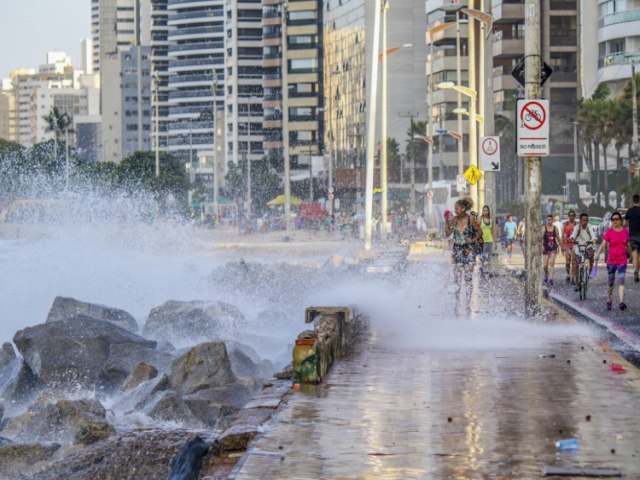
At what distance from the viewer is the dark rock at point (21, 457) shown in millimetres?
11609

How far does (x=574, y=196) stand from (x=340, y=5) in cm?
7353

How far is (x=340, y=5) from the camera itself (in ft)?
538

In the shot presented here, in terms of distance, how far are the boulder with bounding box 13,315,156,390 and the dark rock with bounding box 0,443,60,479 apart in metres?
6.84

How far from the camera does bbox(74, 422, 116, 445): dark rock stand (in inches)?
498

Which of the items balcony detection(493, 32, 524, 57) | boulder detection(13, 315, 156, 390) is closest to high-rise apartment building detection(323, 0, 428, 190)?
balcony detection(493, 32, 524, 57)

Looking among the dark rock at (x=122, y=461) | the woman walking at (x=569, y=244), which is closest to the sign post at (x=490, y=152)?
the woman walking at (x=569, y=244)

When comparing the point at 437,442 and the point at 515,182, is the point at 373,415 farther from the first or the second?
the point at 515,182

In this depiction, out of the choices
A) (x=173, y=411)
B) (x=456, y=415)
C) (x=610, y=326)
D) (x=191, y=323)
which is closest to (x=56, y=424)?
(x=173, y=411)

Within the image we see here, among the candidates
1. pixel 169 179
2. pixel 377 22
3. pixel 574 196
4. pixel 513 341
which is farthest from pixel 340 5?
pixel 513 341

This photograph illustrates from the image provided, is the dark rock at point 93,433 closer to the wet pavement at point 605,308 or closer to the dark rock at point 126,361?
the wet pavement at point 605,308

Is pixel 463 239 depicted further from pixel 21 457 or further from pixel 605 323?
pixel 21 457

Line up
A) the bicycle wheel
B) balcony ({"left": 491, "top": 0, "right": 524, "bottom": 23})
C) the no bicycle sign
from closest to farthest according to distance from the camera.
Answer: the no bicycle sign → the bicycle wheel → balcony ({"left": 491, "top": 0, "right": 524, "bottom": 23})

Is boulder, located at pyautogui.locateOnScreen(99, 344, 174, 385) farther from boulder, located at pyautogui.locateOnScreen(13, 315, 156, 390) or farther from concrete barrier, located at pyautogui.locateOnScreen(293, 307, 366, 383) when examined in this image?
concrete barrier, located at pyautogui.locateOnScreen(293, 307, 366, 383)

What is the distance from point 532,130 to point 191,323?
409 inches
